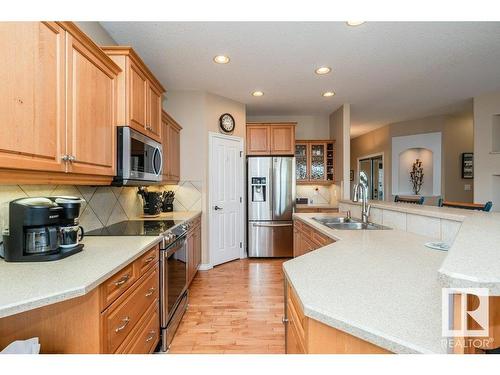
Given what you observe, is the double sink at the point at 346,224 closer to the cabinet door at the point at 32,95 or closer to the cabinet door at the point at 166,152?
the cabinet door at the point at 166,152

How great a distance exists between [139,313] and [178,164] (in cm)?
250

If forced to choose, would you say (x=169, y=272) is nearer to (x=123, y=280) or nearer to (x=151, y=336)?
(x=151, y=336)

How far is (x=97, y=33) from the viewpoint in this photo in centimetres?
225

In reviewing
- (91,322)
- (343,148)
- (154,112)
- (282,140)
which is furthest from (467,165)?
(91,322)

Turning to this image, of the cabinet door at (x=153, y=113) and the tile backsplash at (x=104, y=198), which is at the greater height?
the cabinet door at (x=153, y=113)

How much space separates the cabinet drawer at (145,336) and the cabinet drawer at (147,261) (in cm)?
28

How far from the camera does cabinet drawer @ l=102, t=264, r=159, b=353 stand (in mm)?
1180

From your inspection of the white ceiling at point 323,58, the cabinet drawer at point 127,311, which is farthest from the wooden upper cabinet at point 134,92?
the cabinet drawer at point 127,311

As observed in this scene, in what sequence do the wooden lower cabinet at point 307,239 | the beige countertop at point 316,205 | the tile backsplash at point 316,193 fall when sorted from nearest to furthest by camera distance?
the wooden lower cabinet at point 307,239 < the beige countertop at point 316,205 < the tile backsplash at point 316,193

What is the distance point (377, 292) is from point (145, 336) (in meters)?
1.41

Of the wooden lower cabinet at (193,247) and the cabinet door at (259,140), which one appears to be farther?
the cabinet door at (259,140)

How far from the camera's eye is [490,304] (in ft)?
2.19

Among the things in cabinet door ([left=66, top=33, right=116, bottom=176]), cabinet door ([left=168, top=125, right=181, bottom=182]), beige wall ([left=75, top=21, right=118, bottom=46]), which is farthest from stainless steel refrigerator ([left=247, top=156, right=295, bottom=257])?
cabinet door ([left=66, top=33, right=116, bottom=176])

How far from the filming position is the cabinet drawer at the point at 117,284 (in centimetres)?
115
